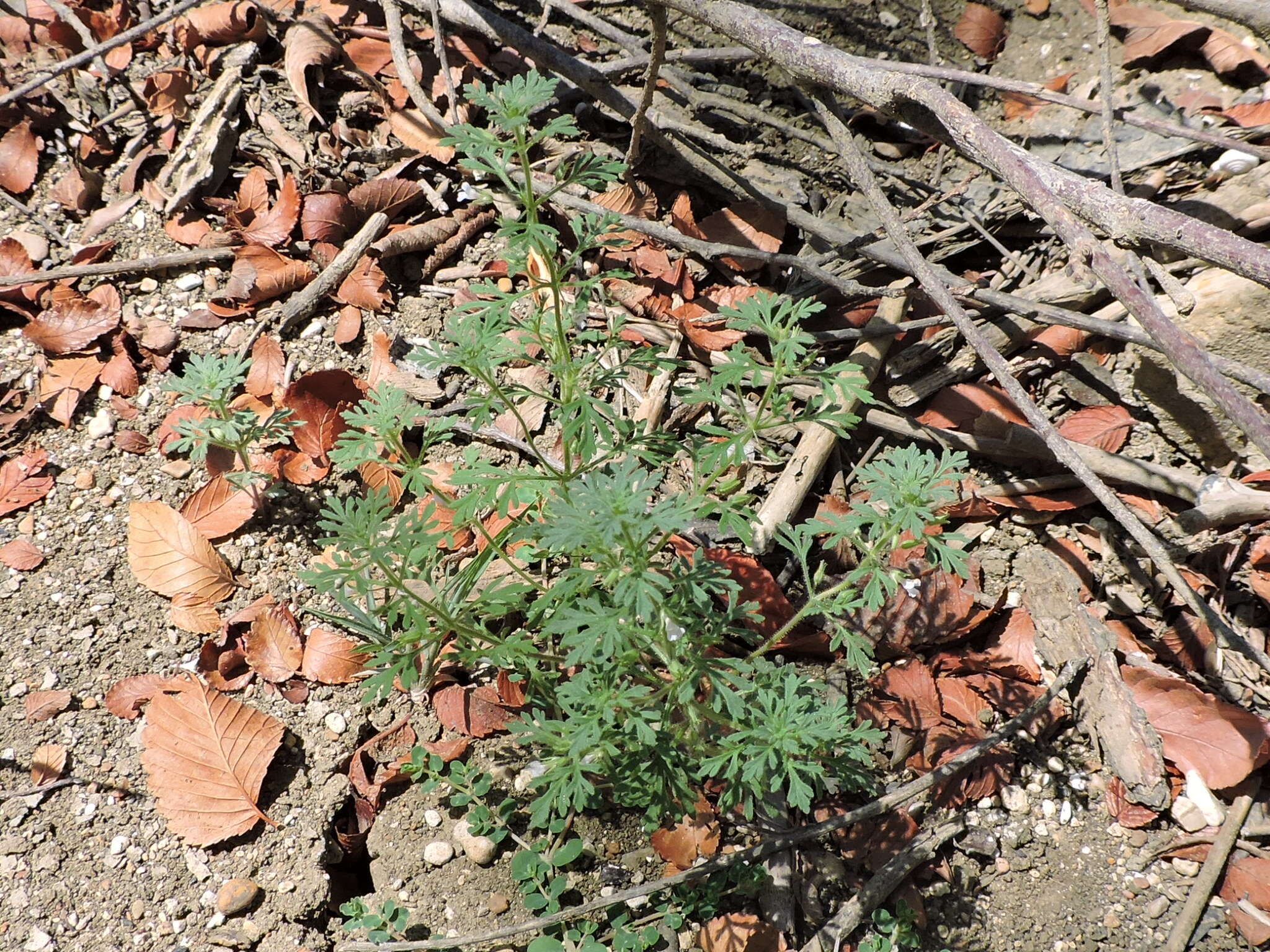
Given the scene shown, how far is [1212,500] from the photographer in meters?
2.35

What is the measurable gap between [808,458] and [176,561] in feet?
5.90

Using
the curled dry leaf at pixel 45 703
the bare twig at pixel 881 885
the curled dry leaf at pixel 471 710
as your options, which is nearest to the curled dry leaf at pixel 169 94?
the curled dry leaf at pixel 45 703

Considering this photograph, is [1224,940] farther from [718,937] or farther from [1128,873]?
[718,937]

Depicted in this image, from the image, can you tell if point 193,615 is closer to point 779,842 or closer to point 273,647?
point 273,647

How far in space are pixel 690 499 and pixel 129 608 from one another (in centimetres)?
166

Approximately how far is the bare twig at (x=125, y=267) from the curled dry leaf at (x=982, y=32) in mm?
2697

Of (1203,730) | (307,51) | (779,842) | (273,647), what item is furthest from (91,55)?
(1203,730)

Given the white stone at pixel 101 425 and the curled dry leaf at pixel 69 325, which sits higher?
the curled dry leaf at pixel 69 325

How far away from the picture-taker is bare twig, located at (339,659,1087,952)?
6.50 feet

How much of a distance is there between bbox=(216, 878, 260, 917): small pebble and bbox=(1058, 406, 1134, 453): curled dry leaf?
8.12ft

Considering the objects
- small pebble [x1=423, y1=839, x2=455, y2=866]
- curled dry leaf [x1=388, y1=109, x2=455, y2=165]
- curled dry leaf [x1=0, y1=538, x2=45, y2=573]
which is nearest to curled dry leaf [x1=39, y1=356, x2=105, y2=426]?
curled dry leaf [x1=0, y1=538, x2=45, y2=573]

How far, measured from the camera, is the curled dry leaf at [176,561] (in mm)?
2404

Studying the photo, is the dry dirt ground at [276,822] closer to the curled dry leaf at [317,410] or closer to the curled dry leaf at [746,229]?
the curled dry leaf at [317,410]

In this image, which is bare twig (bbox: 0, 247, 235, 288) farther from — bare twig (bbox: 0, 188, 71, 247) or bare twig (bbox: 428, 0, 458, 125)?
bare twig (bbox: 428, 0, 458, 125)
